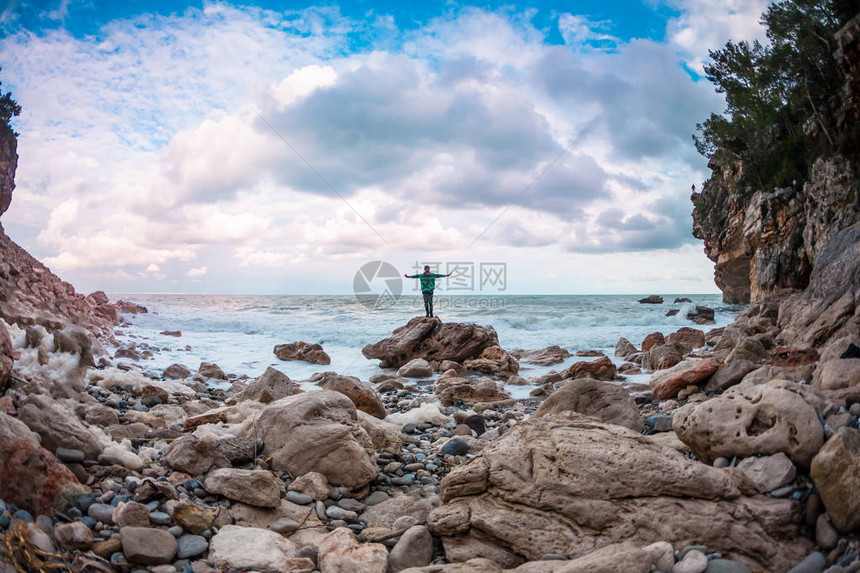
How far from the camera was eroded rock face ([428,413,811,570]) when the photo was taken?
2.74 meters

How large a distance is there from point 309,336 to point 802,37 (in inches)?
916

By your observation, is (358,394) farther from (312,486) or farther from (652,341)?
(652,341)

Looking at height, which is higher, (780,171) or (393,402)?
(780,171)

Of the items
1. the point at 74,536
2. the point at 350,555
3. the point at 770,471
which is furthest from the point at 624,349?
the point at 74,536

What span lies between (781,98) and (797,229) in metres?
8.45

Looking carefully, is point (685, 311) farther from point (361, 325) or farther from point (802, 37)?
point (361, 325)

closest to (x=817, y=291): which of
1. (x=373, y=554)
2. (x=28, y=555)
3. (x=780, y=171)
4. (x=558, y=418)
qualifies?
(x=558, y=418)

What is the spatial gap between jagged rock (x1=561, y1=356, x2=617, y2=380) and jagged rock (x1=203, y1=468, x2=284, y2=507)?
25.1ft

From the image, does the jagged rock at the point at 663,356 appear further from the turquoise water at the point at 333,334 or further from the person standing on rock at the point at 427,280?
the person standing on rock at the point at 427,280

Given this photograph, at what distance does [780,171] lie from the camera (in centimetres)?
2509

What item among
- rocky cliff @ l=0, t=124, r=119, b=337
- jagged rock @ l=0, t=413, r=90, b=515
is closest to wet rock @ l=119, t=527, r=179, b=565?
jagged rock @ l=0, t=413, r=90, b=515

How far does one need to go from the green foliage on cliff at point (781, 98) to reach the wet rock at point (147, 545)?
1811 cm

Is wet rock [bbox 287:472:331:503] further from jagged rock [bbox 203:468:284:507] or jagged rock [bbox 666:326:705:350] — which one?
jagged rock [bbox 666:326:705:350]

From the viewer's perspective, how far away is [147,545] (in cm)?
271
